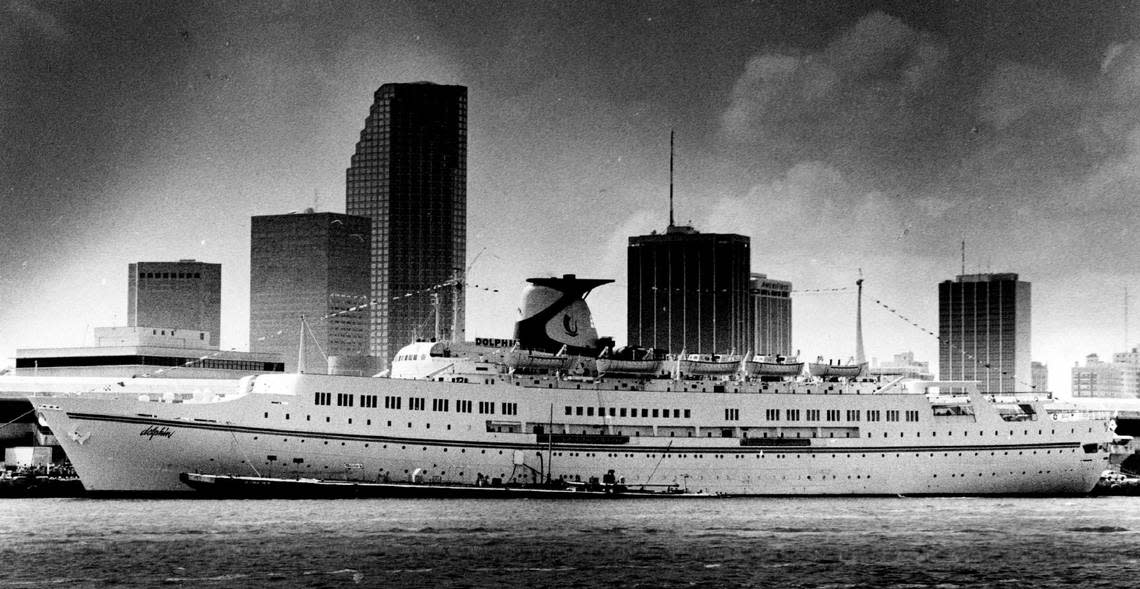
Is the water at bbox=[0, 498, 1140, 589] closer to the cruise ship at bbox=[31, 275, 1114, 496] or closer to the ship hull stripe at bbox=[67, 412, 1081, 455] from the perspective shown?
the cruise ship at bbox=[31, 275, 1114, 496]

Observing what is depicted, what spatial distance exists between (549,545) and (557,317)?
25244mm

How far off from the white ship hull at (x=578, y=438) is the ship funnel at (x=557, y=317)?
4.03 metres

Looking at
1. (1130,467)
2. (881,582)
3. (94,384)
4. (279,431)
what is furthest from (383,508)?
(1130,467)

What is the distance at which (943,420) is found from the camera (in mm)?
70938

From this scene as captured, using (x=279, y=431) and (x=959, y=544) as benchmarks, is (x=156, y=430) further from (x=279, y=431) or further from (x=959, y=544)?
(x=959, y=544)

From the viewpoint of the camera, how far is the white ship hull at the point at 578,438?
60812 millimetres

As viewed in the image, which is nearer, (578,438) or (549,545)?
(549,545)

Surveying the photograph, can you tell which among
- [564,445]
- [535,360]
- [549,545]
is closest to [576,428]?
[564,445]

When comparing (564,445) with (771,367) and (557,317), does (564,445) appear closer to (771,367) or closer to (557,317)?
(557,317)

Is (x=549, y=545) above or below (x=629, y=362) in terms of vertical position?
below

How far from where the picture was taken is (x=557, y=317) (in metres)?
72.8

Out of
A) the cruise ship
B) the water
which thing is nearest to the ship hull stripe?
the cruise ship

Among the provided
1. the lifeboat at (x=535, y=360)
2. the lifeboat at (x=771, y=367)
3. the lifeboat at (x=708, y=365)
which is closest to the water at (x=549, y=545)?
the lifeboat at (x=535, y=360)

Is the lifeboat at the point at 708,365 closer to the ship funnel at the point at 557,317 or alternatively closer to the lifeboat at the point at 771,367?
the lifeboat at the point at 771,367
